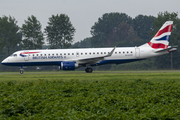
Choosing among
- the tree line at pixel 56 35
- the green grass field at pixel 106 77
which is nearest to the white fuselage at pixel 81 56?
the green grass field at pixel 106 77

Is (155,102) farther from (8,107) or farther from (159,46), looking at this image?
(159,46)

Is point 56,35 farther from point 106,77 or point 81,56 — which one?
point 106,77

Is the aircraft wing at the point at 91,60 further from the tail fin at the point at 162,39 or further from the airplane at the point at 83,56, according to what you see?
the tail fin at the point at 162,39

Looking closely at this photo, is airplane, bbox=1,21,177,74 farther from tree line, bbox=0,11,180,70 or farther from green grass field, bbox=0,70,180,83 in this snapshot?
tree line, bbox=0,11,180,70

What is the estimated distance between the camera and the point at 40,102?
12.5 metres

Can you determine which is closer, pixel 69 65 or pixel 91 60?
pixel 69 65

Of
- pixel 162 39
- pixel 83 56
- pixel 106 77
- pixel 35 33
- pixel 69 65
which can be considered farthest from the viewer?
pixel 35 33

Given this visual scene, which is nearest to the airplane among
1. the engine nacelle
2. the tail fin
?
the tail fin

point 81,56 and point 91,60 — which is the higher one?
point 81,56

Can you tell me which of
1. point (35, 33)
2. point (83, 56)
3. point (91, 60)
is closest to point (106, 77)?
point (91, 60)

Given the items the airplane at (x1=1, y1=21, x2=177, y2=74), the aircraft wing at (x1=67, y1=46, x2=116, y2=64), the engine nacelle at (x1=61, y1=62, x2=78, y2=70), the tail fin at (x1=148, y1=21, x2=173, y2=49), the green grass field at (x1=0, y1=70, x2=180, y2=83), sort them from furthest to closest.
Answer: the tail fin at (x1=148, y1=21, x2=173, y2=49) < the airplane at (x1=1, y1=21, x2=177, y2=74) < the aircraft wing at (x1=67, y1=46, x2=116, y2=64) < the engine nacelle at (x1=61, y1=62, x2=78, y2=70) < the green grass field at (x1=0, y1=70, x2=180, y2=83)

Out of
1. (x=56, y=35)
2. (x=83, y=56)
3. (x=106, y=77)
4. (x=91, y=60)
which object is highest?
(x=56, y=35)

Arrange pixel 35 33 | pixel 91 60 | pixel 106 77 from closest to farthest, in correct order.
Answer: pixel 106 77
pixel 91 60
pixel 35 33

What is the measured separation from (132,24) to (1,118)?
4969 inches
